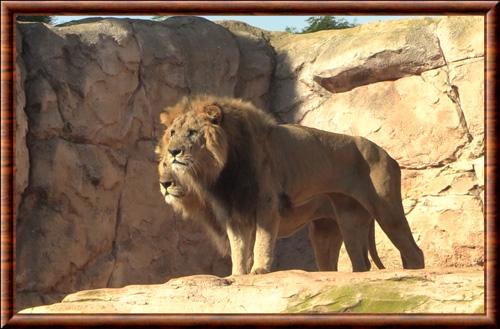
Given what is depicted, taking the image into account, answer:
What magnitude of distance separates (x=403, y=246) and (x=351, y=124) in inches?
98.3

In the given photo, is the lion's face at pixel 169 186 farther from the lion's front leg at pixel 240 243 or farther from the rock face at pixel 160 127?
the rock face at pixel 160 127

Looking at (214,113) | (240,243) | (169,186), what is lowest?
(240,243)

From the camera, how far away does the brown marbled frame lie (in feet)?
16.7

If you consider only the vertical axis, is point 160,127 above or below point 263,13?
below

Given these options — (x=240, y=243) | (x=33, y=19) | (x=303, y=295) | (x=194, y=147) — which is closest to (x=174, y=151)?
(x=194, y=147)

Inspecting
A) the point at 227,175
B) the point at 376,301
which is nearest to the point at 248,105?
the point at 227,175

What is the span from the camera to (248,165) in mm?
8531

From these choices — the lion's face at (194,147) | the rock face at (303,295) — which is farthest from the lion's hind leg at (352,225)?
the rock face at (303,295)

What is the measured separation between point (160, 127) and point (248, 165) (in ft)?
11.9

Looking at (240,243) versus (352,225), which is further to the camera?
(352,225)

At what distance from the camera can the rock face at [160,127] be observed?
10.9 meters

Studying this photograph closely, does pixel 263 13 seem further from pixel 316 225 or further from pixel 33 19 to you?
pixel 33 19

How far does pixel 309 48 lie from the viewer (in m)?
12.9

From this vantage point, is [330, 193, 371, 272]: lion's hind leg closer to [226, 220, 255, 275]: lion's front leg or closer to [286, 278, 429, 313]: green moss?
[226, 220, 255, 275]: lion's front leg
